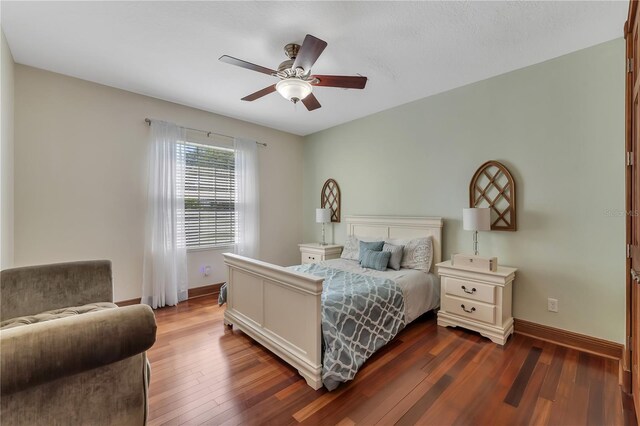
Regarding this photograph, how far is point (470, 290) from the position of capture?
2.76 meters

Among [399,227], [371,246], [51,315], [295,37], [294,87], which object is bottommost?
[51,315]

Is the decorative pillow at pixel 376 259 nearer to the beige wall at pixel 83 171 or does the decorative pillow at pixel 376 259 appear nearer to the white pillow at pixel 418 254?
the white pillow at pixel 418 254

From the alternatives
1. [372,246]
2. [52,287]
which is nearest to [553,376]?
[372,246]

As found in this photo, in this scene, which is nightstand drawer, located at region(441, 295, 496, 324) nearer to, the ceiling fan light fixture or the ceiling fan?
the ceiling fan

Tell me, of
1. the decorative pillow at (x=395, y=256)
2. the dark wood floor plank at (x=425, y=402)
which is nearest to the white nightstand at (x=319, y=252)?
the decorative pillow at (x=395, y=256)

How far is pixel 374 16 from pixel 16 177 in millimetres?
3658

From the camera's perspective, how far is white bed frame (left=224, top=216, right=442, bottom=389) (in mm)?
1960

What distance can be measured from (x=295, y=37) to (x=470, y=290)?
2867 mm

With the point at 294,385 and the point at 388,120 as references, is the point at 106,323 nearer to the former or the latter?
the point at 294,385

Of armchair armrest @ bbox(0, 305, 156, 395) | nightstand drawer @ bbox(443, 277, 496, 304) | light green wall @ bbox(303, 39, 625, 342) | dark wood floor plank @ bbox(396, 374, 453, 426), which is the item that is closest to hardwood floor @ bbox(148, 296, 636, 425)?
dark wood floor plank @ bbox(396, 374, 453, 426)

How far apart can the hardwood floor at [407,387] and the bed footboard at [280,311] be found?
0.45 feet

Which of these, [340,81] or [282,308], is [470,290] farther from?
[340,81]

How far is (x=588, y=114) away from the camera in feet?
7.98

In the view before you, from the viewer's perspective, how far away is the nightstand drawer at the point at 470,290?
2.63 meters
